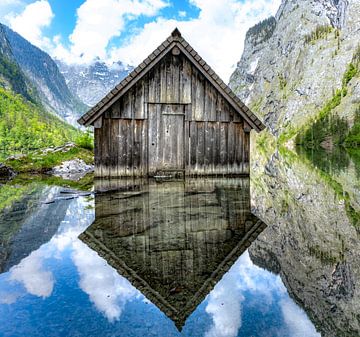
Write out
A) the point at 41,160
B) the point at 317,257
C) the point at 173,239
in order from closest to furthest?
the point at 317,257 → the point at 173,239 → the point at 41,160

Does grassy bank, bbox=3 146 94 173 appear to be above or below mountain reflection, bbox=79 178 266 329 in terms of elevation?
above

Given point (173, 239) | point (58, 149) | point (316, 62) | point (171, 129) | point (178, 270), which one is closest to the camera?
point (178, 270)

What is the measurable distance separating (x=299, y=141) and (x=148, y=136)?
486ft

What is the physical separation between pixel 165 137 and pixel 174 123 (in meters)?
0.66

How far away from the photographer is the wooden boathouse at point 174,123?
47.3ft

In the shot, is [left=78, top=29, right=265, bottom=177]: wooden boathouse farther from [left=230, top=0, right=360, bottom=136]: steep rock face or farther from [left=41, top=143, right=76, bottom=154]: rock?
[left=230, top=0, right=360, bottom=136]: steep rock face

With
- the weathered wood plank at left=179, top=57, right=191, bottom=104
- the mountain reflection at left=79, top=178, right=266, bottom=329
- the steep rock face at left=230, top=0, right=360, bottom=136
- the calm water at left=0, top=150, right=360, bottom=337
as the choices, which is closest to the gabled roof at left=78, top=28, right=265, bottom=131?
the weathered wood plank at left=179, top=57, right=191, bottom=104

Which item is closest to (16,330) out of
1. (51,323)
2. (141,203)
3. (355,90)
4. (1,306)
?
(51,323)

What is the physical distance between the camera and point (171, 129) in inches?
588

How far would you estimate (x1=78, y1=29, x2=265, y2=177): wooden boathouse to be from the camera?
14430 mm

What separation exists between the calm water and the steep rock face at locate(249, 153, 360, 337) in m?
0.02

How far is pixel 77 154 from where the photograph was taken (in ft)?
74.4

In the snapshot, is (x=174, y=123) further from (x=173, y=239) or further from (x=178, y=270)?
(x=178, y=270)

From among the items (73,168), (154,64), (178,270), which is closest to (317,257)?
(178,270)
